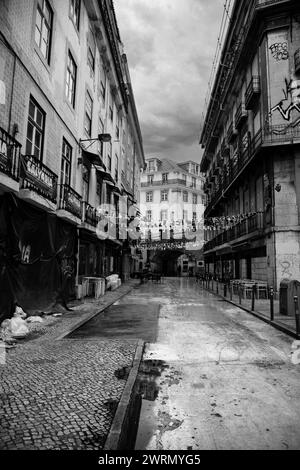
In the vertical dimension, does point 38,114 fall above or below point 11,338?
above

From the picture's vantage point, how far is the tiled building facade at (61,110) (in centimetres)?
891

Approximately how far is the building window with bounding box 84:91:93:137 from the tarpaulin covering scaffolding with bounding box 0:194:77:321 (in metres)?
7.71

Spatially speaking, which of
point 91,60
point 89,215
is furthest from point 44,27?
point 89,215

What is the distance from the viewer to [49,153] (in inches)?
486

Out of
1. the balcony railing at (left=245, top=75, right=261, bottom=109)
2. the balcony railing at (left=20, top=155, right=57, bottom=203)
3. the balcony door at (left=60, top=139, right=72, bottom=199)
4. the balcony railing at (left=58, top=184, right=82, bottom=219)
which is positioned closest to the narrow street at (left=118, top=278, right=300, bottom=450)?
the balcony railing at (left=20, top=155, right=57, bottom=203)

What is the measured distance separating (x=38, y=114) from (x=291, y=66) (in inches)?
584

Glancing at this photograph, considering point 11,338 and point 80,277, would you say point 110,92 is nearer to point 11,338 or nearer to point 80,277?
point 80,277

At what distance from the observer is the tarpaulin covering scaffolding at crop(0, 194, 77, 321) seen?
8.29 meters

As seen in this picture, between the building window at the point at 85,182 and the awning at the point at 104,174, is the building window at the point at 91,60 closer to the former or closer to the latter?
the awning at the point at 104,174

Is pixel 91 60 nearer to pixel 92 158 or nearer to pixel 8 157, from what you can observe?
pixel 92 158

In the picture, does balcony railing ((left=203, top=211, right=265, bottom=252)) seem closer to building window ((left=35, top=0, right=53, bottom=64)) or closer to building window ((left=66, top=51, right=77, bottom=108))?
building window ((left=66, top=51, right=77, bottom=108))

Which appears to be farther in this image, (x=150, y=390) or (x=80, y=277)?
(x=80, y=277)

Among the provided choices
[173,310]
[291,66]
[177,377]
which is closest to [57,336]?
[177,377]

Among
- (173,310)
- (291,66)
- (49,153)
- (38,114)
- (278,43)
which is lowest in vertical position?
(173,310)
